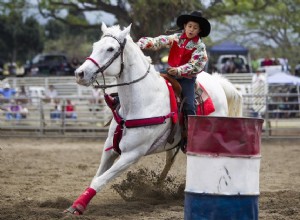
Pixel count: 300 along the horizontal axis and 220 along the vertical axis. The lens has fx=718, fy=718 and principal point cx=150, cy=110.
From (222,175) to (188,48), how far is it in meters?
2.81

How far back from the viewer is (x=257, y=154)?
5.16m

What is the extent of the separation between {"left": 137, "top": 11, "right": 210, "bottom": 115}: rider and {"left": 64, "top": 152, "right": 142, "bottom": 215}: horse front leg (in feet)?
3.13

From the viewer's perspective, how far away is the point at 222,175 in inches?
199

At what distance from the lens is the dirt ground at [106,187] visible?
6793 mm

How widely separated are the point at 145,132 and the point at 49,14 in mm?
18344

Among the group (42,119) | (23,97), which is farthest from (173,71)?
(23,97)

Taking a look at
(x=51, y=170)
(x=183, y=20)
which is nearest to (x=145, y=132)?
(x=183, y=20)

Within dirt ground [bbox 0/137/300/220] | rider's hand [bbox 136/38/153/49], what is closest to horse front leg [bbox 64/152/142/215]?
dirt ground [bbox 0/137/300/220]

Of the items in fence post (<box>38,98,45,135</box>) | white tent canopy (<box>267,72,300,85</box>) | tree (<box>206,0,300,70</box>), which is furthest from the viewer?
tree (<box>206,0,300,70</box>)

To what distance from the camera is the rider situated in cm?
752

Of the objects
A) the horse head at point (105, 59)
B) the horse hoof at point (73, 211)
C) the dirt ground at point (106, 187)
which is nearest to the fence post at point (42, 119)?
the dirt ground at point (106, 187)

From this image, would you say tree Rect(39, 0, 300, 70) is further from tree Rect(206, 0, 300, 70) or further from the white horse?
the white horse

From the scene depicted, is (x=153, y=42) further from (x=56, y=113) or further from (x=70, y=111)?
(x=56, y=113)

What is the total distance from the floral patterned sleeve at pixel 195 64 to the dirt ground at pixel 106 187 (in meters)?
1.38
